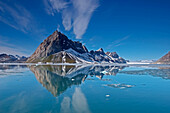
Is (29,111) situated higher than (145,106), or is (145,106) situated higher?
(29,111)

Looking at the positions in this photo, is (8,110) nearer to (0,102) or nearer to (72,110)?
(0,102)

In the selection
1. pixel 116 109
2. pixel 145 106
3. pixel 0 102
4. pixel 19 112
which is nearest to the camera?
pixel 19 112

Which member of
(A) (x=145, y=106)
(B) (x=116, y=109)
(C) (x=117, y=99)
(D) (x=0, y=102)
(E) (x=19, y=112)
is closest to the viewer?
(E) (x=19, y=112)

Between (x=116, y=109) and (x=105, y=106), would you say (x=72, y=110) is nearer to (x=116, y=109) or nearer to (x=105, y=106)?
(x=105, y=106)

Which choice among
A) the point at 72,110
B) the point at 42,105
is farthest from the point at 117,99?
the point at 42,105

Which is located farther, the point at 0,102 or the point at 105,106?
the point at 0,102

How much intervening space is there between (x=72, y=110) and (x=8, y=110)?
675 centimetres

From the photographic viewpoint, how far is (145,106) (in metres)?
13.1

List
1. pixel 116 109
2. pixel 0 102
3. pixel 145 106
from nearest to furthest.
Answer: pixel 116 109 → pixel 145 106 → pixel 0 102

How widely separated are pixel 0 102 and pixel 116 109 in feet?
46.8

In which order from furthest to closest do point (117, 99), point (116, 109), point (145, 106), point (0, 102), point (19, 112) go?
point (117, 99)
point (0, 102)
point (145, 106)
point (116, 109)
point (19, 112)

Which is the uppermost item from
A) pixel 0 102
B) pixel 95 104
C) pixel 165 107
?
pixel 0 102

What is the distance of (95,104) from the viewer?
13.6 metres

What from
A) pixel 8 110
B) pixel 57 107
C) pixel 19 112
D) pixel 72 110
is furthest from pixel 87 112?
pixel 8 110
